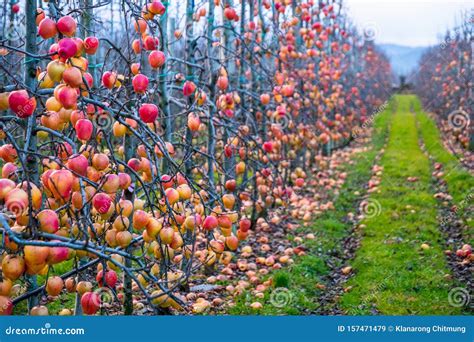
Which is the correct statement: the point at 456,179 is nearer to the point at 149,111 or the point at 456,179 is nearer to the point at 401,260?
the point at 401,260

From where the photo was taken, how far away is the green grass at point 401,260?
4.40 metres

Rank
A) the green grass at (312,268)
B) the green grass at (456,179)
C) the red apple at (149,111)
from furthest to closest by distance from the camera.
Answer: the green grass at (456,179) → the green grass at (312,268) → the red apple at (149,111)

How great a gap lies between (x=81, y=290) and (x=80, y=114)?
2.75 feet

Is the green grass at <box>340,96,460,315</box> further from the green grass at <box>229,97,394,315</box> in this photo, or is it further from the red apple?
the red apple

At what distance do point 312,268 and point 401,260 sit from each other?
986 millimetres

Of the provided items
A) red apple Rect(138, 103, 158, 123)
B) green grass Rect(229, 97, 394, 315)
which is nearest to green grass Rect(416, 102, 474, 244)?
green grass Rect(229, 97, 394, 315)

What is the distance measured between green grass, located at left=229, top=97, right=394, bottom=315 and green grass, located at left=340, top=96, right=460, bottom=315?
32 cm

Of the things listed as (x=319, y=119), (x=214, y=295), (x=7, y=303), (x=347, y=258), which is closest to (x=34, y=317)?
(x=7, y=303)

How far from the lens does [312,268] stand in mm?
5348

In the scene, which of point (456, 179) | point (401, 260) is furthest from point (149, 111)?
point (456, 179)

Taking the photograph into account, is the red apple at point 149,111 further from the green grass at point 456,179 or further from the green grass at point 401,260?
the green grass at point 456,179

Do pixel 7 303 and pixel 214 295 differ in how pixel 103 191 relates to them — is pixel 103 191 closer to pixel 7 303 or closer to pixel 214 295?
pixel 7 303

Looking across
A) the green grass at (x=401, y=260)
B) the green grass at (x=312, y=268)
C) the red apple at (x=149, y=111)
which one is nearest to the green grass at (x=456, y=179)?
the green grass at (x=401, y=260)

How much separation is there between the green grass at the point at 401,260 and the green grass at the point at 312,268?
318 mm
